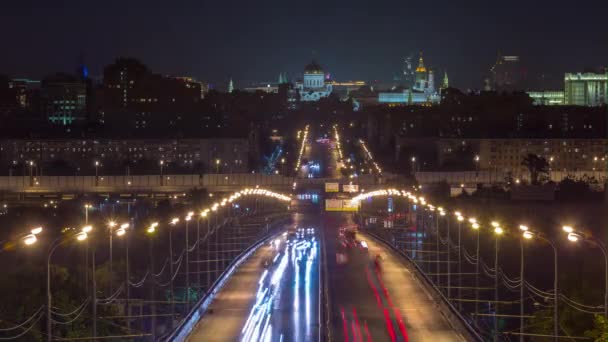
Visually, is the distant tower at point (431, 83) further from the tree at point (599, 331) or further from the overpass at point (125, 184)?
the tree at point (599, 331)

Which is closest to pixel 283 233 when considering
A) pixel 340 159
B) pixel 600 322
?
pixel 600 322

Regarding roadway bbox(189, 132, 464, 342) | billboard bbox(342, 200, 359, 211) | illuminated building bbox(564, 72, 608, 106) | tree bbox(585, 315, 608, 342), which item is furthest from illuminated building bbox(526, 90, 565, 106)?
tree bbox(585, 315, 608, 342)

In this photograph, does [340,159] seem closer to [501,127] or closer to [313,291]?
[501,127]

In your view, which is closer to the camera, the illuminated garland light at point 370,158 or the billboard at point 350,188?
the billboard at point 350,188

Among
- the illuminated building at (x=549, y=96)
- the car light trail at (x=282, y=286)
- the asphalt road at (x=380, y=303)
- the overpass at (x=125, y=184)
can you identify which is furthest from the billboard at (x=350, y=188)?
the illuminated building at (x=549, y=96)

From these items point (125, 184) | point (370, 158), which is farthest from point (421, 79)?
point (125, 184)

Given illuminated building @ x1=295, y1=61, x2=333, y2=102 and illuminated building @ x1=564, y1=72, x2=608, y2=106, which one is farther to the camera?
illuminated building @ x1=295, y1=61, x2=333, y2=102

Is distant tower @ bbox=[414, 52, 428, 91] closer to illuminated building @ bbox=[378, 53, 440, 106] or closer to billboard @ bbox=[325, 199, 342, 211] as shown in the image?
illuminated building @ bbox=[378, 53, 440, 106]
